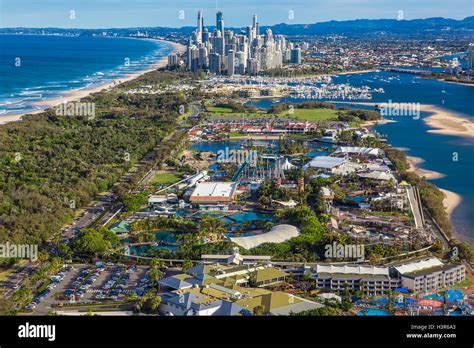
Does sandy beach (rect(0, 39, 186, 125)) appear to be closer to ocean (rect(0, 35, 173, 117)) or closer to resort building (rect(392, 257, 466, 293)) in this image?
ocean (rect(0, 35, 173, 117))

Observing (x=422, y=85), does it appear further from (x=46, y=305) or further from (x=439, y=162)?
(x=46, y=305)

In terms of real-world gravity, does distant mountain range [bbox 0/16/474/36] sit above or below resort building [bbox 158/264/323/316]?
above

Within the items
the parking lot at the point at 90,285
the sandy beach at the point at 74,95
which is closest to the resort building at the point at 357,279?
the parking lot at the point at 90,285

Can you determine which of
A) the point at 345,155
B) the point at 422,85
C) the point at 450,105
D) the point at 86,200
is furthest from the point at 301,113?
the point at 86,200

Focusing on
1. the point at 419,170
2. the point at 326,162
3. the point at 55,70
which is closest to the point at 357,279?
the point at 326,162

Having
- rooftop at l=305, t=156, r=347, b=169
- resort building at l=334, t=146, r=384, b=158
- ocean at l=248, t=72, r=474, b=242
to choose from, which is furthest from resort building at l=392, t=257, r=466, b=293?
resort building at l=334, t=146, r=384, b=158
